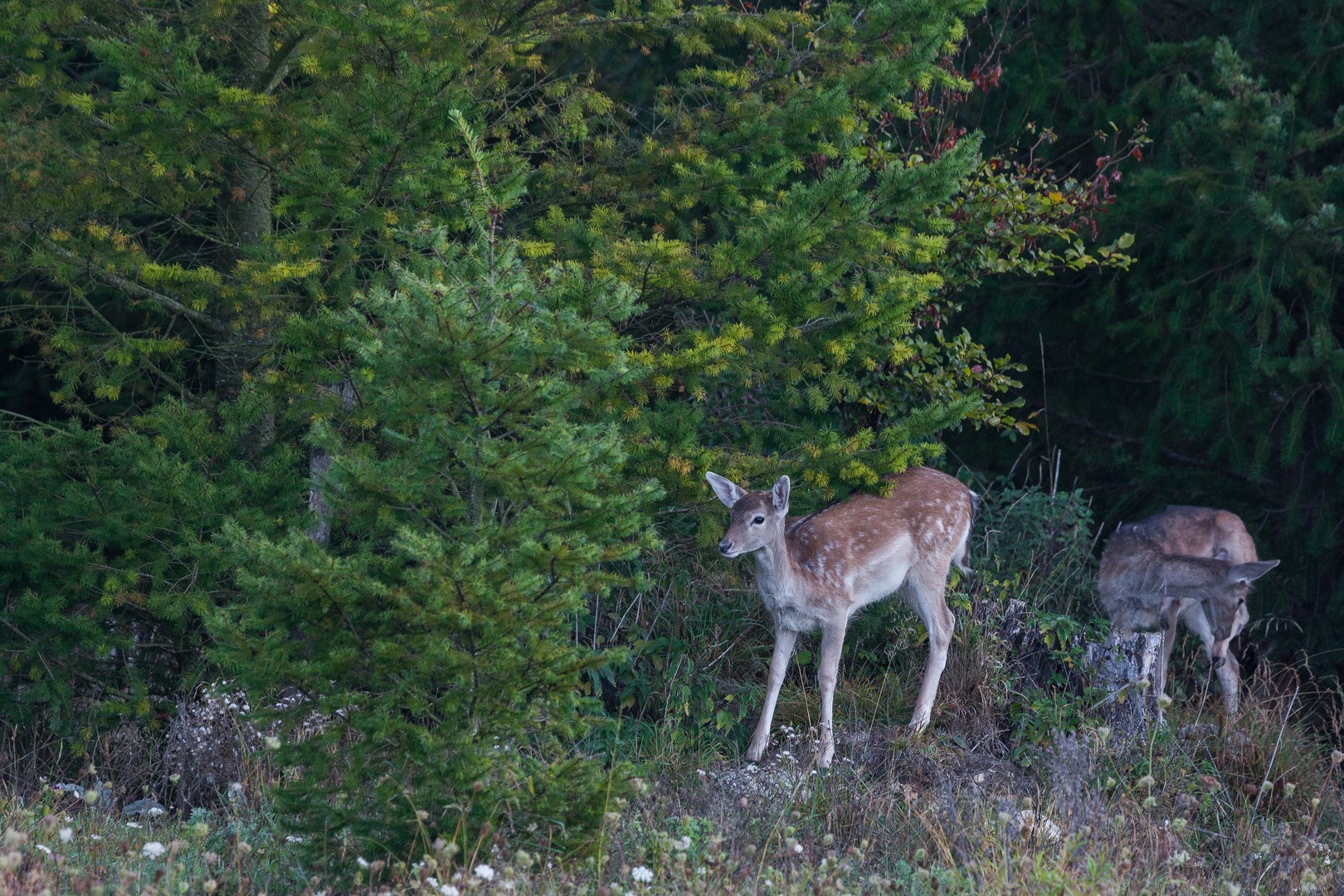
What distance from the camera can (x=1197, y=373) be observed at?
9.55 metres

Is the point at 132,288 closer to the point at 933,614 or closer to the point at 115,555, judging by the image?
the point at 115,555

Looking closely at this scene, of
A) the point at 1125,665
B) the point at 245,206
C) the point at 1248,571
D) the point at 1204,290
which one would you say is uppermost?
the point at 245,206

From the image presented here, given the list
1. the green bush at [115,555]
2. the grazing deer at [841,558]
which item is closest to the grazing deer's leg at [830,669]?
the grazing deer at [841,558]

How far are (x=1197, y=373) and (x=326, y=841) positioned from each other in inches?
286

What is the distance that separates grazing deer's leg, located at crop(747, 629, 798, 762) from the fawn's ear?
869mm

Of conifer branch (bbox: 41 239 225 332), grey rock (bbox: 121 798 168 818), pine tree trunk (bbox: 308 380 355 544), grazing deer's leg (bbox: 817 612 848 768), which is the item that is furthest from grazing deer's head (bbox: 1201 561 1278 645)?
conifer branch (bbox: 41 239 225 332)

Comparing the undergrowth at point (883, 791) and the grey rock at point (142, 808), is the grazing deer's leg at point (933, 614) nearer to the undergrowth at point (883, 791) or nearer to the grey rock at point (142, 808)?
the undergrowth at point (883, 791)

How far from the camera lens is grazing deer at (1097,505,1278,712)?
8.01 m

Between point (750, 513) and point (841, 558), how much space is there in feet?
2.52

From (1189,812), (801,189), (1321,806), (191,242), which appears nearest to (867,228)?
(801,189)

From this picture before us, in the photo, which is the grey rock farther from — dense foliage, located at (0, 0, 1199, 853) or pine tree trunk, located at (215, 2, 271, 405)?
pine tree trunk, located at (215, 2, 271, 405)

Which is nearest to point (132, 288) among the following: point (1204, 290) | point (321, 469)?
point (321, 469)

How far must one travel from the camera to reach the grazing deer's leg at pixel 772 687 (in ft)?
23.7

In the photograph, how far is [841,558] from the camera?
753cm
